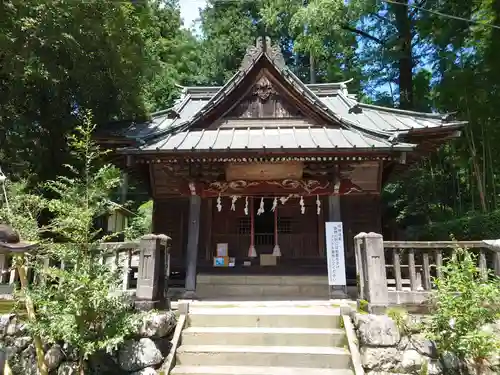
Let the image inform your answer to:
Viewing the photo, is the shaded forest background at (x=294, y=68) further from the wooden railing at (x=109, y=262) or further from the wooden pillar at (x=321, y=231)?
the wooden pillar at (x=321, y=231)

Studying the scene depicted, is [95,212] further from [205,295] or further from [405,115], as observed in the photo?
[405,115]

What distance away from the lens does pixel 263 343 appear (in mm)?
6027

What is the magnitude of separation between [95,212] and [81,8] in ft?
17.8

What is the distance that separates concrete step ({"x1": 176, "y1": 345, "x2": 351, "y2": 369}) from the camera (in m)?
5.62

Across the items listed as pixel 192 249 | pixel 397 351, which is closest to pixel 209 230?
pixel 192 249

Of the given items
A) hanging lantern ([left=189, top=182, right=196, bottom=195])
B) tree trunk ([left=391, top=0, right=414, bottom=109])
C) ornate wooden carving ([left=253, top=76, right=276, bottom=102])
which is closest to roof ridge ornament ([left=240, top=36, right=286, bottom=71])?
ornate wooden carving ([left=253, top=76, right=276, bottom=102])

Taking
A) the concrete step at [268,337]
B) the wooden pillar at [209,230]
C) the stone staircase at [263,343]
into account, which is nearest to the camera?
the stone staircase at [263,343]

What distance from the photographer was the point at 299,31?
797 inches

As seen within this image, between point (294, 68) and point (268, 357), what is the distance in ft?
68.0

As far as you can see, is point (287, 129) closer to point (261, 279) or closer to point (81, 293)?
point (261, 279)

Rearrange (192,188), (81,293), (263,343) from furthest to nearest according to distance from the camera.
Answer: (192,188), (263,343), (81,293)

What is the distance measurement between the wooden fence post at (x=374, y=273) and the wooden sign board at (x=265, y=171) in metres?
2.71

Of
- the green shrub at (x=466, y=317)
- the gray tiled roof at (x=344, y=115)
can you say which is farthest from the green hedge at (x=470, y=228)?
the green shrub at (x=466, y=317)

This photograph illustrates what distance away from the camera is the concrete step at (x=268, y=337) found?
5996 millimetres
